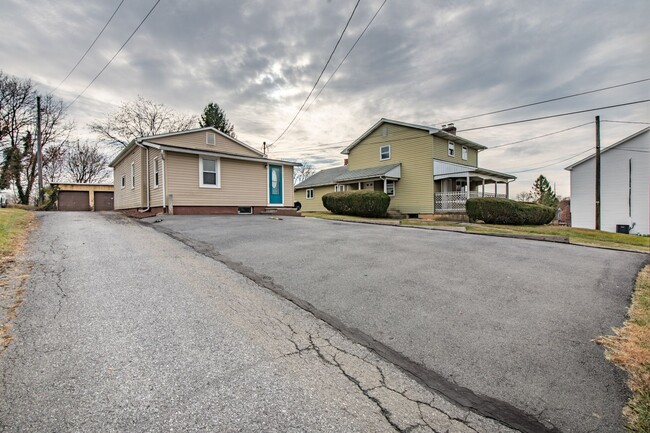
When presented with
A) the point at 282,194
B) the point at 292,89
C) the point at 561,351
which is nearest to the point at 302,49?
the point at 292,89

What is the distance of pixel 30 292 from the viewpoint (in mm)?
3795

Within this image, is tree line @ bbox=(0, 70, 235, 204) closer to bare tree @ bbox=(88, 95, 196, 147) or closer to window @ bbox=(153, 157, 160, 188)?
bare tree @ bbox=(88, 95, 196, 147)

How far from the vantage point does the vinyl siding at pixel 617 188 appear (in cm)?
2180

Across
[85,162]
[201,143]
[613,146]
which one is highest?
[85,162]

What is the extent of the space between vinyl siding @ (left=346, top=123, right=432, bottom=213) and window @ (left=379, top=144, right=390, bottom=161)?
0.85ft

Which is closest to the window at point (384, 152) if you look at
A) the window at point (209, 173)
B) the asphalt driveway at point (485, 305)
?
the window at point (209, 173)

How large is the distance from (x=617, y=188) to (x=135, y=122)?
42586mm

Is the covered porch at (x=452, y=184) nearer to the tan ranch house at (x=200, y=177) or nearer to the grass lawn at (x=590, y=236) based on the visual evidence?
the grass lawn at (x=590, y=236)

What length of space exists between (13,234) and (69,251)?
2592mm

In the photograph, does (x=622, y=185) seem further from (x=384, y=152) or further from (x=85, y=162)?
(x=85, y=162)

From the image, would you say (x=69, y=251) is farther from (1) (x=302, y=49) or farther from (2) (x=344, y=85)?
(2) (x=344, y=85)

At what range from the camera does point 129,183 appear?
1708 cm

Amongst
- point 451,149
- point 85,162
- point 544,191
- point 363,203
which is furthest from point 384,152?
point 544,191

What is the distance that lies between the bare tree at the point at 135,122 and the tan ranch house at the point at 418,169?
19.6 m
